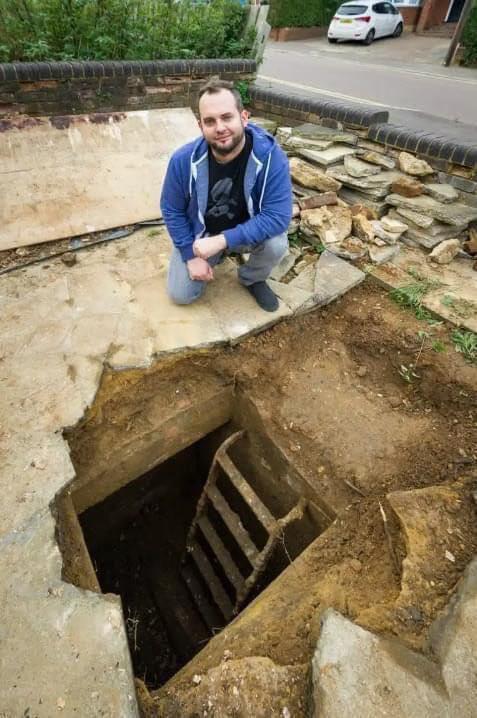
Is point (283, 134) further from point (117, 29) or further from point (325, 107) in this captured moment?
point (117, 29)

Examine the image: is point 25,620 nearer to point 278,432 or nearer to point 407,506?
point 278,432

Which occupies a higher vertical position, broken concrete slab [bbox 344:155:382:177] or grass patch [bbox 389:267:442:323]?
broken concrete slab [bbox 344:155:382:177]

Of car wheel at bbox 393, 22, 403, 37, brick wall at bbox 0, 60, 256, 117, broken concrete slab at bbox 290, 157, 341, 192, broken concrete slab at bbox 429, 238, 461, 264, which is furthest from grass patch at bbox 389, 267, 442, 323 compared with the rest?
car wheel at bbox 393, 22, 403, 37

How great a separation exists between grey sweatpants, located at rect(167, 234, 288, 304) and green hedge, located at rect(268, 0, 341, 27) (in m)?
20.5

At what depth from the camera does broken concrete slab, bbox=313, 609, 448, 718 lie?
Answer: 1435 millimetres

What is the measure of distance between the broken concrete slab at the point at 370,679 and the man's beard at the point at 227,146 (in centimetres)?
249

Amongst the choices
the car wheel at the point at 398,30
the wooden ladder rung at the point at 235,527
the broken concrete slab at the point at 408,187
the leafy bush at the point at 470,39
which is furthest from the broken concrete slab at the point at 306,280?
the car wheel at the point at 398,30

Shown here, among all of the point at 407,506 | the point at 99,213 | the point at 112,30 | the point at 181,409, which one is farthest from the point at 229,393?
the point at 112,30

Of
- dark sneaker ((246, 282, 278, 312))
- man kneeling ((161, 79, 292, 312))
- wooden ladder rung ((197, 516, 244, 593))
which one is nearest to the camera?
man kneeling ((161, 79, 292, 312))

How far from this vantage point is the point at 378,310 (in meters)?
3.31

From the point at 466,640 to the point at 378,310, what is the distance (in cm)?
229

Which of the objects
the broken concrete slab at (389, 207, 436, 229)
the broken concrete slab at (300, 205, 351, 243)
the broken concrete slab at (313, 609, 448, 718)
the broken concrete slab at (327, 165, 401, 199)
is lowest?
the broken concrete slab at (313, 609, 448, 718)

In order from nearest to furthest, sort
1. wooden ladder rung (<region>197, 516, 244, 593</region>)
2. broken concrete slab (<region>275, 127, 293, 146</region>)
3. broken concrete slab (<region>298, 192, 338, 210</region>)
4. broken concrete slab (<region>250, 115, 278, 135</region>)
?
wooden ladder rung (<region>197, 516, 244, 593</region>) → broken concrete slab (<region>298, 192, 338, 210</region>) → broken concrete slab (<region>275, 127, 293, 146</region>) → broken concrete slab (<region>250, 115, 278, 135</region>)

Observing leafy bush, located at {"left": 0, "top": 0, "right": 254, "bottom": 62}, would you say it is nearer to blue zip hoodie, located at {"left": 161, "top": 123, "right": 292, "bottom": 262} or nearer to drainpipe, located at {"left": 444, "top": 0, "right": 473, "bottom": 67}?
blue zip hoodie, located at {"left": 161, "top": 123, "right": 292, "bottom": 262}
